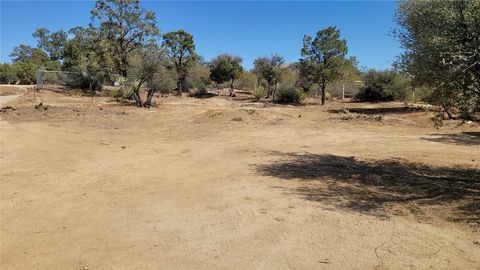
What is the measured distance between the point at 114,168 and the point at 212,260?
564 centimetres

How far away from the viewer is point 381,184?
26.5 feet

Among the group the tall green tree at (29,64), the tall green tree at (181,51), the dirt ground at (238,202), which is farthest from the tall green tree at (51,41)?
the dirt ground at (238,202)

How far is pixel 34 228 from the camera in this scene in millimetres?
5879

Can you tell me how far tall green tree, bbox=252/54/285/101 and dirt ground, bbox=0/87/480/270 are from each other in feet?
74.8

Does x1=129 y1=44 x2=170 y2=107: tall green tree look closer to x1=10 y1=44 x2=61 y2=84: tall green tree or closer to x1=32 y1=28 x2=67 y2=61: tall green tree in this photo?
x1=10 y1=44 x2=61 y2=84: tall green tree

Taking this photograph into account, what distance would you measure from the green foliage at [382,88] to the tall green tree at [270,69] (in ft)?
24.1

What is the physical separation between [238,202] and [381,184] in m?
3.02

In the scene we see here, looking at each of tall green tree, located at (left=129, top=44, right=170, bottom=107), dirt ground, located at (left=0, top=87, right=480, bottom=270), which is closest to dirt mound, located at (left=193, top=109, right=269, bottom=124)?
dirt ground, located at (left=0, top=87, right=480, bottom=270)

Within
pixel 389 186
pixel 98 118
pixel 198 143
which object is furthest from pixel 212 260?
pixel 98 118

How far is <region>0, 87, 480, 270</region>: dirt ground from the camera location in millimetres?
4898

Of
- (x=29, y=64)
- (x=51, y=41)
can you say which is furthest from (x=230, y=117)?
(x=51, y=41)

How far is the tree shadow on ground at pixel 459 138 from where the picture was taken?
1406cm

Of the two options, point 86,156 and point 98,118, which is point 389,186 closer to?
point 86,156

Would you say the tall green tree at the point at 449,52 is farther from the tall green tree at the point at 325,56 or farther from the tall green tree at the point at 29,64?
the tall green tree at the point at 29,64
